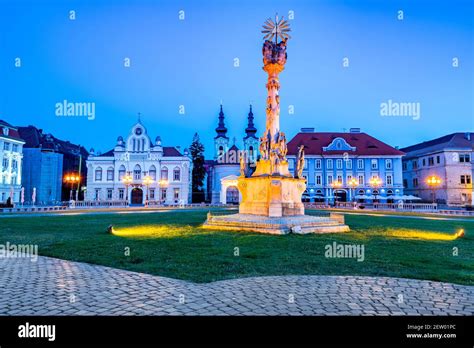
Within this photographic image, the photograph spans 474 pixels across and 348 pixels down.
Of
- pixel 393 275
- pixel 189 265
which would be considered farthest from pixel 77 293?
pixel 393 275

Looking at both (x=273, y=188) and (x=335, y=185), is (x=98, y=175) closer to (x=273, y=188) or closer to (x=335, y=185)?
(x=335, y=185)

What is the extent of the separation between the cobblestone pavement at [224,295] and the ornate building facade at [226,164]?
2160 inches

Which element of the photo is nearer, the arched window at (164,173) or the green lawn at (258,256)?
the green lawn at (258,256)

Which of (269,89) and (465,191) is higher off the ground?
(269,89)

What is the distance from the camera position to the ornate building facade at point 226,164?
67.2 metres

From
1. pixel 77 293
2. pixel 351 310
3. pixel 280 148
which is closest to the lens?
pixel 351 310

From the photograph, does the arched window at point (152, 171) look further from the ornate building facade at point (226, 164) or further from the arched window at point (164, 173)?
the ornate building facade at point (226, 164)

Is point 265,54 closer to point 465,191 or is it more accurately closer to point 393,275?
point 393,275

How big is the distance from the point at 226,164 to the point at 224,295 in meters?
66.8

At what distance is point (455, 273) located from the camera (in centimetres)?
739

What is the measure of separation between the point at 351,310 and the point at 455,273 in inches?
161

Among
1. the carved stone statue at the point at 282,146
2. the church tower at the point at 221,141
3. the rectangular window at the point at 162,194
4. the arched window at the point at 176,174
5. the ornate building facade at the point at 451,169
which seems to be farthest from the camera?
the church tower at the point at 221,141

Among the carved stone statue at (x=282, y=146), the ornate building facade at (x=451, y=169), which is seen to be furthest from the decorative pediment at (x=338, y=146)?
the carved stone statue at (x=282, y=146)

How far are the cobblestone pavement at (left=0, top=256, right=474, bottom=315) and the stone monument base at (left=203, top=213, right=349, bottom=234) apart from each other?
761 cm
